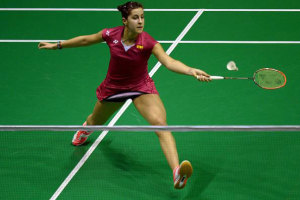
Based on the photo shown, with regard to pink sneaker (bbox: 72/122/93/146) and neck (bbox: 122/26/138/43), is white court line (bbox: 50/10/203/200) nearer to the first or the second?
pink sneaker (bbox: 72/122/93/146)

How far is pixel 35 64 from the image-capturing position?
27.1ft

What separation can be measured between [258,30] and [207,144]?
3.70m

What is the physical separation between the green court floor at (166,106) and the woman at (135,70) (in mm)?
657

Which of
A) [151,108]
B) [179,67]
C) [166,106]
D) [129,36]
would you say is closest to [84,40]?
[129,36]

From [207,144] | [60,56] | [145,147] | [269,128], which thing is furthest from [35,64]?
[269,128]

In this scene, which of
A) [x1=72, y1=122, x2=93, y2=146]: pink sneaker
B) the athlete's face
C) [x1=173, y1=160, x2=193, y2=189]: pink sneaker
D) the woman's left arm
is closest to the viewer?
the woman's left arm

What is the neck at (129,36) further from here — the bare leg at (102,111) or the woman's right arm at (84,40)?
the bare leg at (102,111)

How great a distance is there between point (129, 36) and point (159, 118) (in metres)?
0.99

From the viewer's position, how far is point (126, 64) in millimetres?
5301

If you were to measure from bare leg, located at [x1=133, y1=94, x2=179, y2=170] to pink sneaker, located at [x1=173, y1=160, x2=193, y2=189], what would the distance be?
13cm

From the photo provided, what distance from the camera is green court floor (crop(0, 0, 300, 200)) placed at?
5.50 metres

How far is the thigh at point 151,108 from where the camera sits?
5238 mm

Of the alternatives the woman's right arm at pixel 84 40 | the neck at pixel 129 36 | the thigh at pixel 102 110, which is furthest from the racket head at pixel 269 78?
the woman's right arm at pixel 84 40

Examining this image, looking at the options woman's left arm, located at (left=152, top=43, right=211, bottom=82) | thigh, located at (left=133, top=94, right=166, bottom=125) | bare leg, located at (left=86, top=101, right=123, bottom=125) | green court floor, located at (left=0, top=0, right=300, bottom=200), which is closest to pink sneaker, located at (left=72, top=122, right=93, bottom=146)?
green court floor, located at (left=0, top=0, right=300, bottom=200)
